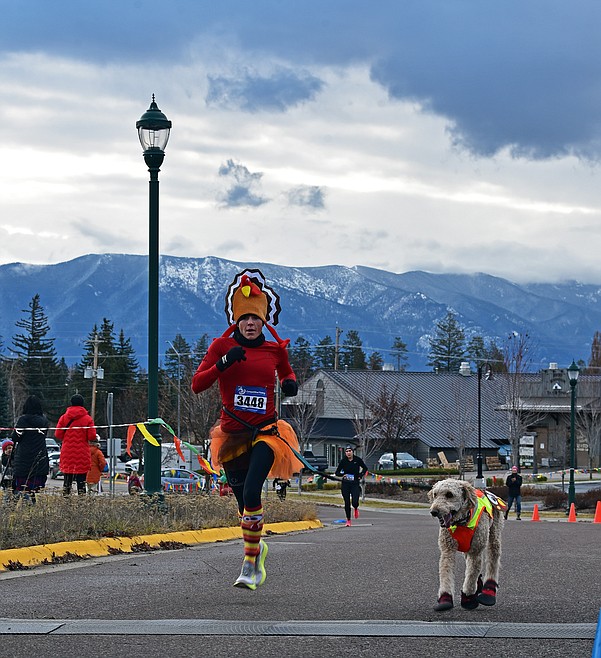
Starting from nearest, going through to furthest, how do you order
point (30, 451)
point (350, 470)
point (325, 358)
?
point (30, 451) → point (350, 470) → point (325, 358)

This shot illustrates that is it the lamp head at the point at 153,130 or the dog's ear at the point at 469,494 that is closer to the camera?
the dog's ear at the point at 469,494

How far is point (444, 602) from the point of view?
24.8 ft

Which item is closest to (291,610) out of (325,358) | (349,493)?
(349,493)

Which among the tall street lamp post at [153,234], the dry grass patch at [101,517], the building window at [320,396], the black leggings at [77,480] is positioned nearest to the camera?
the dry grass patch at [101,517]

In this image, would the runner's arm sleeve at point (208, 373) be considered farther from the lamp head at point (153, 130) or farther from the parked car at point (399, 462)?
the parked car at point (399, 462)

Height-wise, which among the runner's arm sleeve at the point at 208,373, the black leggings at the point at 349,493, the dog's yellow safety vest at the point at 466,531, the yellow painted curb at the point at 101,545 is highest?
the runner's arm sleeve at the point at 208,373

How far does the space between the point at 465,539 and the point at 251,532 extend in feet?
5.87

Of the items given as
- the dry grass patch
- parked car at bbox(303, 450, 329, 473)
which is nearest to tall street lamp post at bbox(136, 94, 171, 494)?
the dry grass patch

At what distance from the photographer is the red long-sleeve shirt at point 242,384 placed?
8.82 meters

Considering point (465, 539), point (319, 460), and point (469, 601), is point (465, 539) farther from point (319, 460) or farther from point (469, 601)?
point (319, 460)

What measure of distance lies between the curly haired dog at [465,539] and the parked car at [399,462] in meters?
62.0

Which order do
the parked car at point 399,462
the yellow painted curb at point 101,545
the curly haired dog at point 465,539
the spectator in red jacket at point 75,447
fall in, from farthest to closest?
the parked car at point 399,462
the spectator in red jacket at point 75,447
the yellow painted curb at point 101,545
the curly haired dog at point 465,539

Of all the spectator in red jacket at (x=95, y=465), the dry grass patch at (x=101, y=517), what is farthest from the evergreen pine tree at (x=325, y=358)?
the dry grass patch at (x=101, y=517)

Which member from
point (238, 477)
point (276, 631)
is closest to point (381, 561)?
point (238, 477)
